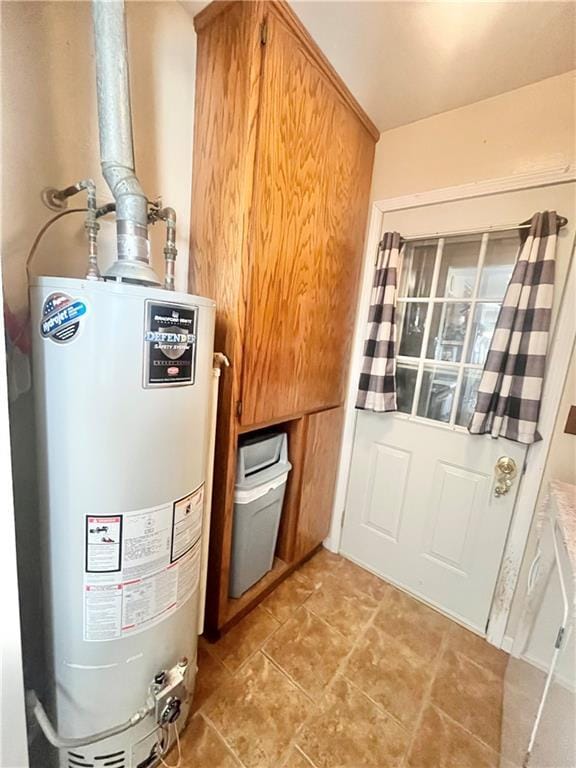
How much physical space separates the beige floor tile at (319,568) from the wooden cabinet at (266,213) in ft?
1.51

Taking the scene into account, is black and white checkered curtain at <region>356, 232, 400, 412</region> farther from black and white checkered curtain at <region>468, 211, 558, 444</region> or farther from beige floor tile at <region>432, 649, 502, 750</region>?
beige floor tile at <region>432, 649, 502, 750</region>

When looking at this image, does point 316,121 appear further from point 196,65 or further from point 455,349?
point 455,349

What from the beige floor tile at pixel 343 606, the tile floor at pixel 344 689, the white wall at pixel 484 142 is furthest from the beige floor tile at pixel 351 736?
the white wall at pixel 484 142

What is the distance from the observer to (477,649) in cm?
139

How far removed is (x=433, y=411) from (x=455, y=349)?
1.05ft

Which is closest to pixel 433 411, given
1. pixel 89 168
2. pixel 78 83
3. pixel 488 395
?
pixel 488 395

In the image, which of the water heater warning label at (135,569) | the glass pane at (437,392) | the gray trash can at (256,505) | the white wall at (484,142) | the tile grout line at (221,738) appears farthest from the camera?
the glass pane at (437,392)

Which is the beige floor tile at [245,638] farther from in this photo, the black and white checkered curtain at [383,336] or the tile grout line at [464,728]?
the black and white checkered curtain at [383,336]

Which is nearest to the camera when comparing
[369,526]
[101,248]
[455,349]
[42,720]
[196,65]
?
[42,720]

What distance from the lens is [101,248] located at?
3.22ft

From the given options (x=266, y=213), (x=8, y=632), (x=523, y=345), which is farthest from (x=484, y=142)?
(x=8, y=632)

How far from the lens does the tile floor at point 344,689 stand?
991 mm

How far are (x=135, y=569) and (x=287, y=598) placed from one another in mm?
1079

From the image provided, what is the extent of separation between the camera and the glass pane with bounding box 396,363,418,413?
1605mm
